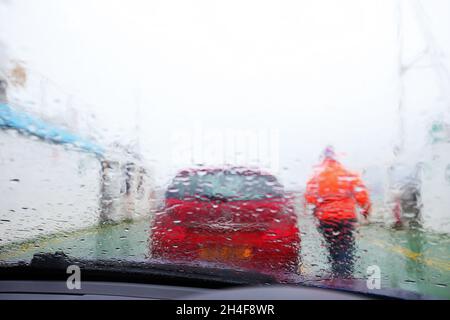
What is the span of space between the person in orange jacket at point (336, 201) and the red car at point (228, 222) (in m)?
0.31

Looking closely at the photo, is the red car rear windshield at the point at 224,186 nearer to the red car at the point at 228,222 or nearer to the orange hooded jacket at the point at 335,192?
the red car at the point at 228,222

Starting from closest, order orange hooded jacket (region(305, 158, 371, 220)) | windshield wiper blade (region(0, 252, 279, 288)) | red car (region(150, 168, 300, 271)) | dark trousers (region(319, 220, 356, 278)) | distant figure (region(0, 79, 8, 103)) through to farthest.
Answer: windshield wiper blade (region(0, 252, 279, 288)) < dark trousers (region(319, 220, 356, 278)) < red car (region(150, 168, 300, 271)) < orange hooded jacket (region(305, 158, 371, 220)) < distant figure (region(0, 79, 8, 103))

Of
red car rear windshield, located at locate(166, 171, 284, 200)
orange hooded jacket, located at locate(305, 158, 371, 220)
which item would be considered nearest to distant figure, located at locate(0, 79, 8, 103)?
red car rear windshield, located at locate(166, 171, 284, 200)

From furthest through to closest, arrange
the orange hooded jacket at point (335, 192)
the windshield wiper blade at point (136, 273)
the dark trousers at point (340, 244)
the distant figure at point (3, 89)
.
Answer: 1. the distant figure at point (3, 89)
2. the orange hooded jacket at point (335, 192)
3. the dark trousers at point (340, 244)
4. the windshield wiper blade at point (136, 273)

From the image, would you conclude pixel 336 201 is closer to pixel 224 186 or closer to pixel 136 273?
pixel 224 186

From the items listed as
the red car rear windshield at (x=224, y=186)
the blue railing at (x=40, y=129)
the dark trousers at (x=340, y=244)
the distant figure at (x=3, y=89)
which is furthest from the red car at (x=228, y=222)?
the distant figure at (x=3, y=89)

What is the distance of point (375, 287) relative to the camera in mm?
2650

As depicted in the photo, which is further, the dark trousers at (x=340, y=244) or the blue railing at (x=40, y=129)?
the blue railing at (x=40, y=129)

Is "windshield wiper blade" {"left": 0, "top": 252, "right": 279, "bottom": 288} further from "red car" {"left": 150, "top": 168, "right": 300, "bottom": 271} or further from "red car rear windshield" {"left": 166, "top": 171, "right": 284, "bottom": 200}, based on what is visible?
"red car rear windshield" {"left": 166, "top": 171, "right": 284, "bottom": 200}

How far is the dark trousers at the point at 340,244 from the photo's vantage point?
3.35 metres

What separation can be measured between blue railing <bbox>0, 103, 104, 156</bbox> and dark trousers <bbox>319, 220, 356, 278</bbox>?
2.94 m

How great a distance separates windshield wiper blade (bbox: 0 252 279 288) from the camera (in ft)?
9.20
